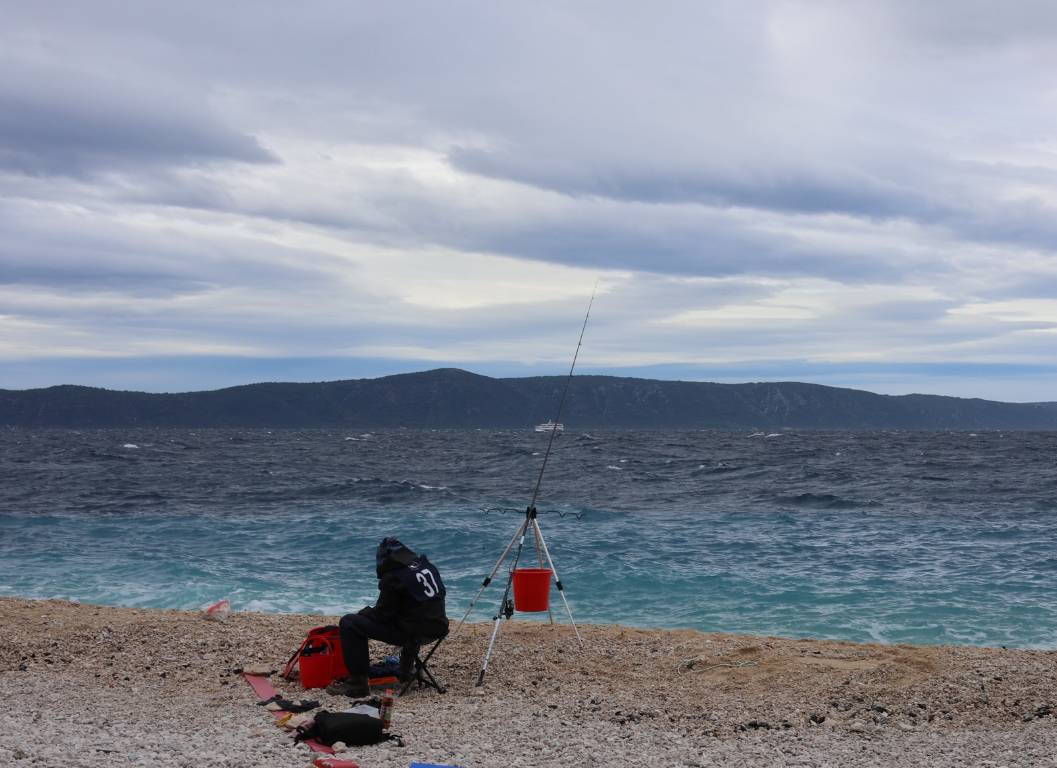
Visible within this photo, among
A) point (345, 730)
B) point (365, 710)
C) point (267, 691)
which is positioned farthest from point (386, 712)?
point (267, 691)

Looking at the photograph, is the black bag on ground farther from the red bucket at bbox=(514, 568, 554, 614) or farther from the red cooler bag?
the red bucket at bbox=(514, 568, 554, 614)

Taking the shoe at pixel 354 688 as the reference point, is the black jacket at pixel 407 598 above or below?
above

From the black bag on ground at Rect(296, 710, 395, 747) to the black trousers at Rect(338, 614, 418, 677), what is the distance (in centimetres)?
111

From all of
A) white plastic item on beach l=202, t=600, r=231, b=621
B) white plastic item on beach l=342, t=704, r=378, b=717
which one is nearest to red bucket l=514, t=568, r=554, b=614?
white plastic item on beach l=342, t=704, r=378, b=717

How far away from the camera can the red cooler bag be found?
Result: 802 centimetres

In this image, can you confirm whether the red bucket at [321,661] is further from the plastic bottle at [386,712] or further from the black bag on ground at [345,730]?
the black bag on ground at [345,730]

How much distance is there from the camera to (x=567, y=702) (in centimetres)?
762

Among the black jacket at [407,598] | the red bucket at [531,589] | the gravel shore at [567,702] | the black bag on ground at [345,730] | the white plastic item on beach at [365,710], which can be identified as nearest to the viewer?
the gravel shore at [567,702]

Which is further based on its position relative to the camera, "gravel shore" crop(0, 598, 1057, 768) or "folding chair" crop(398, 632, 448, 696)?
"folding chair" crop(398, 632, 448, 696)

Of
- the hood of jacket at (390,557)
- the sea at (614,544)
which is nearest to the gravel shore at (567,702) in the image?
the hood of jacket at (390,557)

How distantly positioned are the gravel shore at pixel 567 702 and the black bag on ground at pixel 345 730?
6.7 inches

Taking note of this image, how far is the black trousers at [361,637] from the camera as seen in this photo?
7.77 metres

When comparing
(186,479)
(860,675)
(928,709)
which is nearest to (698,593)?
(860,675)

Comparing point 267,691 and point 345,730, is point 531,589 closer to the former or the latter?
point 267,691
